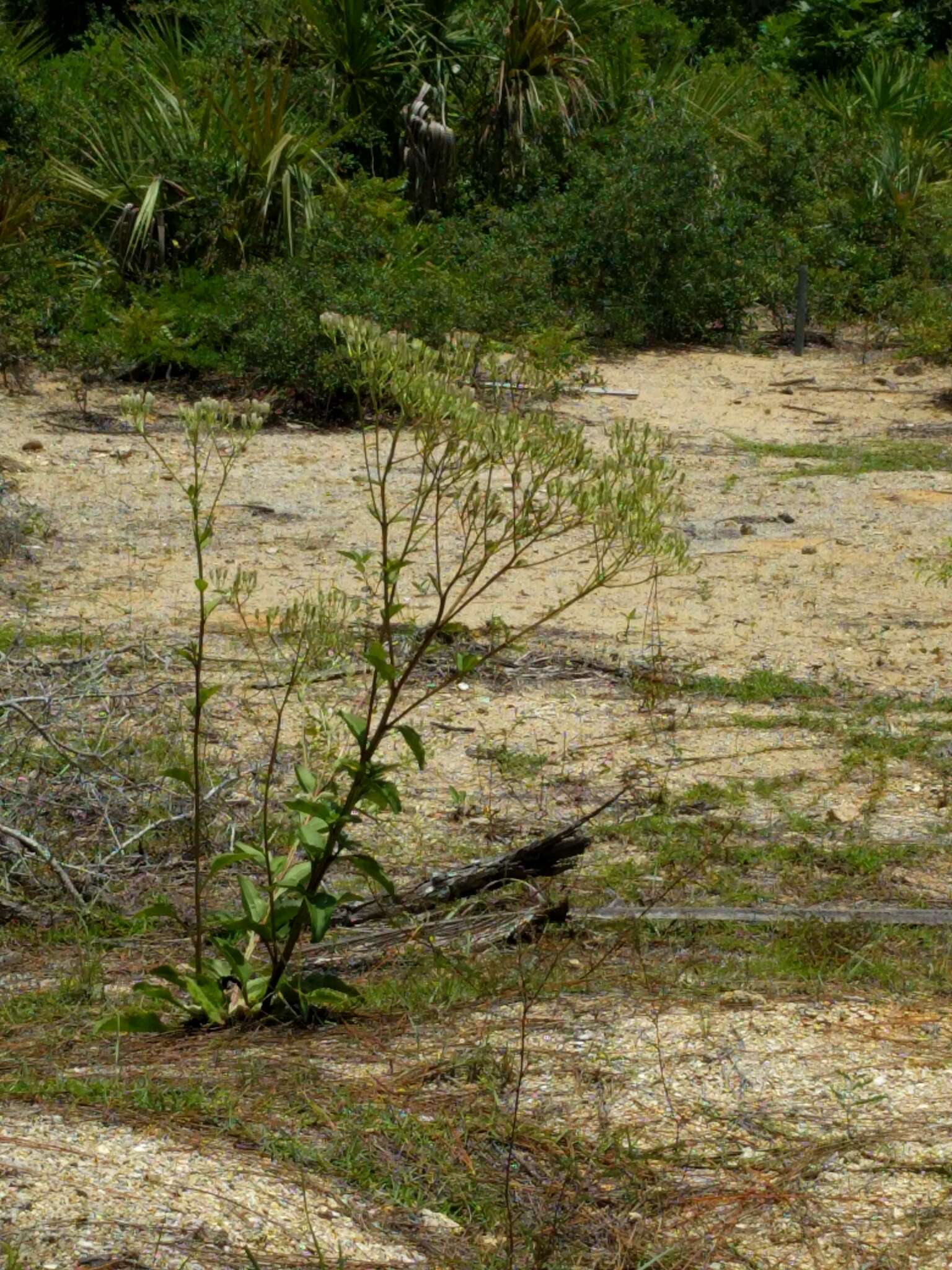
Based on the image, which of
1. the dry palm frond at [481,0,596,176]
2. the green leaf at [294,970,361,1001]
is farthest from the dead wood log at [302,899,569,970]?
the dry palm frond at [481,0,596,176]

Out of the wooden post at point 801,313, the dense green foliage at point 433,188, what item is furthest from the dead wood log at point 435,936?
the wooden post at point 801,313

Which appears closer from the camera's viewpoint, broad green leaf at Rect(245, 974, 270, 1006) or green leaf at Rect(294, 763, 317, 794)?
green leaf at Rect(294, 763, 317, 794)

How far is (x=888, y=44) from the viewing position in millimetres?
20562

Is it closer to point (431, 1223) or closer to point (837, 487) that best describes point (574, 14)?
point (837, 487)

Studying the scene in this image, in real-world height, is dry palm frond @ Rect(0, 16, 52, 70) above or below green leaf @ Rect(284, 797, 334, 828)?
above

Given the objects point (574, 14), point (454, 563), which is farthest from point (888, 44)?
point (454, 563)

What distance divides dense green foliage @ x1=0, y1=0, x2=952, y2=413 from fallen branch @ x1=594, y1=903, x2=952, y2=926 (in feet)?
23.3

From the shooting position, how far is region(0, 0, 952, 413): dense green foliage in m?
11.4

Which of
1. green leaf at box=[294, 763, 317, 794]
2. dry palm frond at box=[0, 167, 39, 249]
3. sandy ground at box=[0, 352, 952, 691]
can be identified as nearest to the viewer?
green leaf at box=[294, 763, 317, 794]

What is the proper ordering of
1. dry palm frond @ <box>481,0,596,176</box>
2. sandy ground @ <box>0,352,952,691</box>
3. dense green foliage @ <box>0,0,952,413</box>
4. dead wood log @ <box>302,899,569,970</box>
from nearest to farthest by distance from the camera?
dead wood log @ <box>302,899,569,970</box>, sandy ground @ <box>0,352,952,691</box>, dense green foliage @ <box>0,0,952,413</box>, dry palm frond @ <box>481,0,596,176</box>

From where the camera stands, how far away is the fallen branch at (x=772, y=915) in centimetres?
383

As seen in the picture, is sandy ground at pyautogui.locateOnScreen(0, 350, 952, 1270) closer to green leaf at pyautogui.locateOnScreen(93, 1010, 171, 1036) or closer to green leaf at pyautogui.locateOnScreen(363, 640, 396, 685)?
green leaf at pyautogui.locateOnScreen(93, 1010, 171, 1036)

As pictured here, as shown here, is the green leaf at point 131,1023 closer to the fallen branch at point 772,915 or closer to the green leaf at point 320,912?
the green leaf at point 320,912

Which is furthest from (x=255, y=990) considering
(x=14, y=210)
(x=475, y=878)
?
(x=14, y=210)
